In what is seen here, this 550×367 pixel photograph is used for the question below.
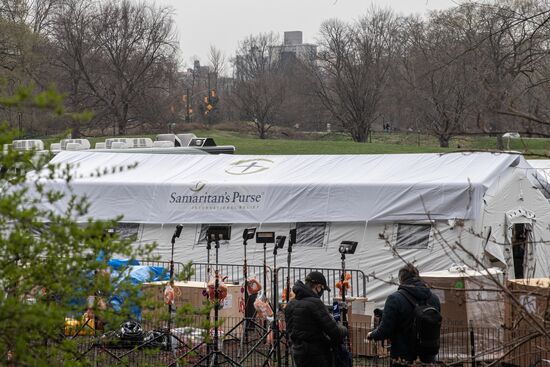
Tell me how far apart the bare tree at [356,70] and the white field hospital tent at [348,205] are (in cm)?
3812

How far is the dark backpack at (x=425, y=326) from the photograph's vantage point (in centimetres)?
965

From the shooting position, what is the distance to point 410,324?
9859 mm

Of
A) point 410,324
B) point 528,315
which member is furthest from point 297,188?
point 528,315

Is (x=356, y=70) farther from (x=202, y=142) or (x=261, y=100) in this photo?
(x=202, y=142)

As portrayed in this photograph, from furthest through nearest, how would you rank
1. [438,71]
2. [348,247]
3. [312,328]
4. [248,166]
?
[248,166] < [438,71] < [348,247] < [312,328]

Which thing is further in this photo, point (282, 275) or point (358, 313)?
point (282, 275)

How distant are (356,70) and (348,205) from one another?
42.5 metres

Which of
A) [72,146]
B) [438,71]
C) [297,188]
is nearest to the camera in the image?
[438,71]

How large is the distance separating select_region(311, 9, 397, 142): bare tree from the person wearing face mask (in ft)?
159

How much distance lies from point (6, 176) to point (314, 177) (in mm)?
13750

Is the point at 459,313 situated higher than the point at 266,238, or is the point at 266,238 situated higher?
the point at 266,238

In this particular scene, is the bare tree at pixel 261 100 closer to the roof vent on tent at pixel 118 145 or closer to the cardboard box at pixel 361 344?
the roof vent on tent at pixel 118 145

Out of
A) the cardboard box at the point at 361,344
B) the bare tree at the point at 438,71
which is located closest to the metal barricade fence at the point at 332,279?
the cardboard box at the point at 361,344

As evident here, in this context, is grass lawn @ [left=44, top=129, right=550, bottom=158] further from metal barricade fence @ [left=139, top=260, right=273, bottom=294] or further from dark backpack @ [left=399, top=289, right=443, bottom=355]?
dark backpack @ [left=399, top=289, right=443, bottom=355]
